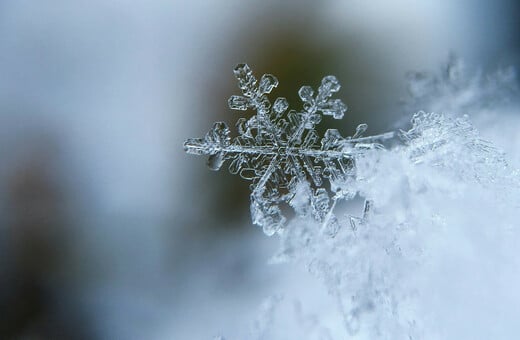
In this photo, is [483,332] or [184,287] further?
[184,287]

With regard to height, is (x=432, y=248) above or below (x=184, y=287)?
above

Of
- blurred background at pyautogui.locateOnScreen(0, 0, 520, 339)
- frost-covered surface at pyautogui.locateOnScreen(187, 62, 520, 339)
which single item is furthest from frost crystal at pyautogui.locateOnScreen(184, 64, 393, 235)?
blurred background at pyautogui.locateOnScreen(0, 0, 520, 339)

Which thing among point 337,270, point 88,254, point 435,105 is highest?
point 435,105

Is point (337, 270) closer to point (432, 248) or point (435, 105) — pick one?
point (432, 248)

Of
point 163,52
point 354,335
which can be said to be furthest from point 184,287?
point 163,52

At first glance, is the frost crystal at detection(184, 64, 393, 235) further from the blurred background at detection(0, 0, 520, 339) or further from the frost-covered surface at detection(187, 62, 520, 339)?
the blurred background at detection(0, 0, 520, 339)

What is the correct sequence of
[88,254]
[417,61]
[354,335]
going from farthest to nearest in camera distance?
[417,61] → [88,254] → [354,335]
